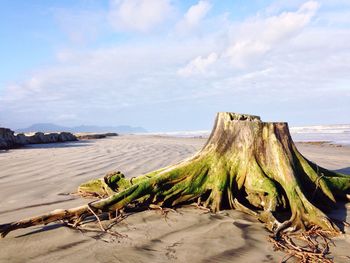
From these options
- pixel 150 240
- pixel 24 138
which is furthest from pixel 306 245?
pixel 24 138

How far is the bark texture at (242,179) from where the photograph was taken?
149 inches

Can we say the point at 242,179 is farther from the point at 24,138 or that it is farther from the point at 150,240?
the point at 24,138

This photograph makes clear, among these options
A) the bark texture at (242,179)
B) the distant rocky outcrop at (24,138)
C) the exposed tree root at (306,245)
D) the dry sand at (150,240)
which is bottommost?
the exposed tree root at (306,245)

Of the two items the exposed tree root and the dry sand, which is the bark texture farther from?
the exposed tree root

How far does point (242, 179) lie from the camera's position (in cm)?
411

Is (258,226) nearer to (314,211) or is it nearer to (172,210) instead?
(314,211)

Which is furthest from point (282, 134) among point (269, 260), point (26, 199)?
point (26, 199)

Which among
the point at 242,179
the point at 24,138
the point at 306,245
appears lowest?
the point at 306,245

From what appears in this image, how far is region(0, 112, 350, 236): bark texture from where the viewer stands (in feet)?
12.4

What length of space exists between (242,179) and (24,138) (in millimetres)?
13746

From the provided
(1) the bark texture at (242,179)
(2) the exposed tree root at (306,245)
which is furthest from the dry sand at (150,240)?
(1) the bark texture at (242,179)

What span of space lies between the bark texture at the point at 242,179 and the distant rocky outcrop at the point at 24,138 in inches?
399

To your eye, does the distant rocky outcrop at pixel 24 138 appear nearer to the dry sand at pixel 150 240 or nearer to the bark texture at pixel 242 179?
the dry sand at pixel 150 240

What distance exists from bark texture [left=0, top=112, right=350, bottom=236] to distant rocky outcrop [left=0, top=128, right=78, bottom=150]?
1013 centimetres
